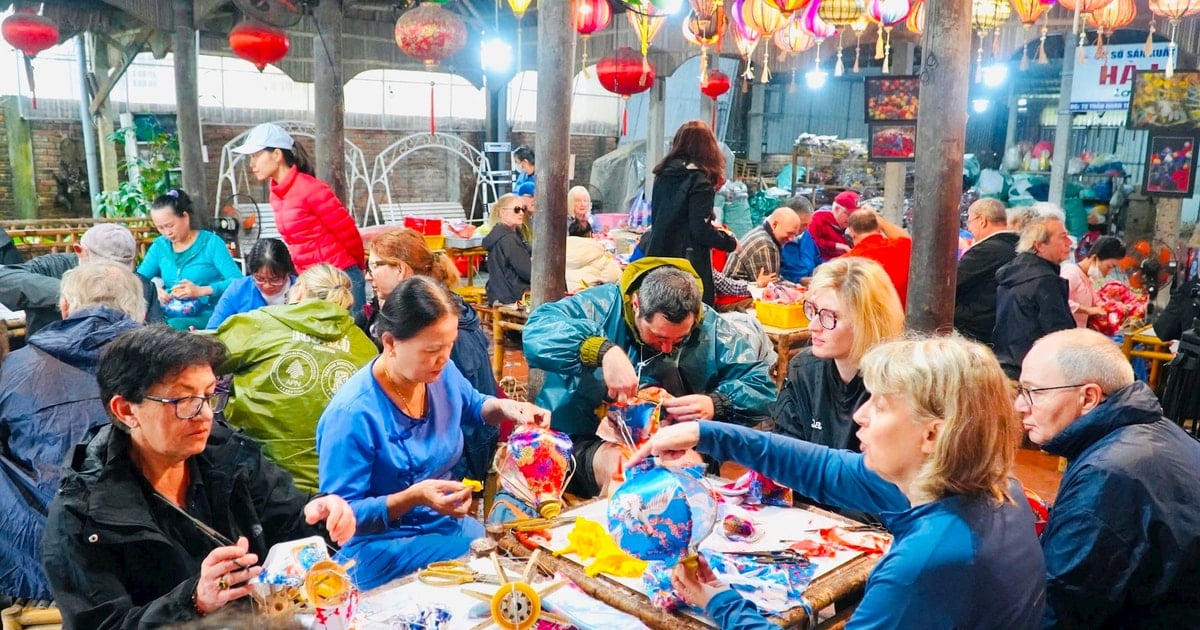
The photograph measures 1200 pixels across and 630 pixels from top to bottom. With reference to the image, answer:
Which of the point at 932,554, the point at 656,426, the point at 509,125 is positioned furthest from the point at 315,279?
the point at 509,125

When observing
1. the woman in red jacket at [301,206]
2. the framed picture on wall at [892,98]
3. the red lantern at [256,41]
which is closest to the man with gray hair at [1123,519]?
the woman in red jacket at [301,206]

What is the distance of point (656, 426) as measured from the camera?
9.86 ft

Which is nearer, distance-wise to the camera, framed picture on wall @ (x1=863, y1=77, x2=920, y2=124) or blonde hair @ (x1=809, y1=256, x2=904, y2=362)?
blonde hair @ (x1=809, y1=256, x2=904, y2=362)

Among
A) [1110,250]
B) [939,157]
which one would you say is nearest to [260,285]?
[939,157]

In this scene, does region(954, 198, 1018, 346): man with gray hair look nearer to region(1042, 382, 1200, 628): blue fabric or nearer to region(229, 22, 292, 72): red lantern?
region(1042, 382, 1200, 628): blue fabric

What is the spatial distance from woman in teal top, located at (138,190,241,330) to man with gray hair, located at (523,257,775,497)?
2877 mm

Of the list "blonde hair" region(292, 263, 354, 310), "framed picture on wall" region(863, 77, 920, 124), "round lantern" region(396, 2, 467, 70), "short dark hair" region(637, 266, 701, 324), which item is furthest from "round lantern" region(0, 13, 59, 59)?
"short dark hair" region(637, 266, 701, 324)

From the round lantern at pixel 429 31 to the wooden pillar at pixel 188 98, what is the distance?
4035mm

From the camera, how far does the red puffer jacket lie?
5.94m

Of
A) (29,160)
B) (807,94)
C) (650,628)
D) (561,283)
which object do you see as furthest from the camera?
(807,94)

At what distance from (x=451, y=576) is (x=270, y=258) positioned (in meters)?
3.16

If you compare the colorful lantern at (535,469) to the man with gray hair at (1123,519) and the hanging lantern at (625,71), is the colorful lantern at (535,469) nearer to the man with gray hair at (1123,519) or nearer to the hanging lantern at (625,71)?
the man with gray hair at (1123,519)

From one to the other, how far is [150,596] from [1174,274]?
11947 millimetres

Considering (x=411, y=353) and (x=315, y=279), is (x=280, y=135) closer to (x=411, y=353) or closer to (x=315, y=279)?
(x=315, y=279)
